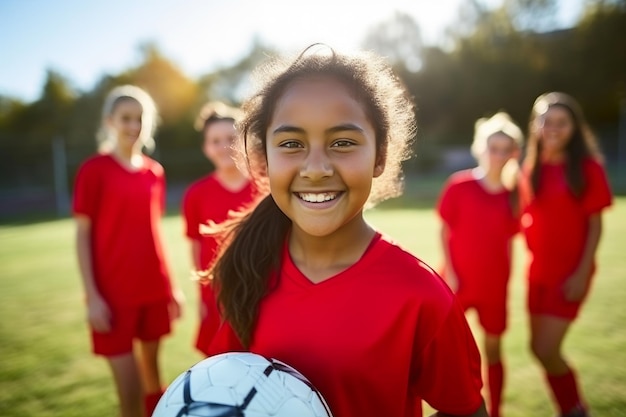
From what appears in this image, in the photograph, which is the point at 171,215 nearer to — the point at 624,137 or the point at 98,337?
the point at 98,337

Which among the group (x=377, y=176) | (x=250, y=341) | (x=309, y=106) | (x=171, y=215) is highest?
(x=309, y=106)

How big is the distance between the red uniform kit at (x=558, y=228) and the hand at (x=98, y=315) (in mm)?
2771

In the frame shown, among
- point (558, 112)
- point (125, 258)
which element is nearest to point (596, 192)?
point (558, 112)

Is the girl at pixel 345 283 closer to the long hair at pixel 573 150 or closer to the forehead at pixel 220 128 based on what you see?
the forehead at pixel 220 128

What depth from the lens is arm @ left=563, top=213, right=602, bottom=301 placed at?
3.08 metres

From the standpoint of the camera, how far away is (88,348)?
4656 mm

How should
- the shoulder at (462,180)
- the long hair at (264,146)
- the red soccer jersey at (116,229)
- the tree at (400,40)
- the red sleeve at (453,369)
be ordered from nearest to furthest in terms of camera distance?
the red sleeve at (453,369) < the long hair at (264,146) < the red soccer jersey at (116,229) < the shoulder at (462,180) < the tree at (400,40)

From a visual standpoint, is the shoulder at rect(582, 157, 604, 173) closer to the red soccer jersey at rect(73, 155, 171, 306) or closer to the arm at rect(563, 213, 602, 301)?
the arm at rect(563, 213, 602, 301)

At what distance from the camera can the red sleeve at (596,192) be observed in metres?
3.10

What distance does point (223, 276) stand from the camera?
177 centimetres

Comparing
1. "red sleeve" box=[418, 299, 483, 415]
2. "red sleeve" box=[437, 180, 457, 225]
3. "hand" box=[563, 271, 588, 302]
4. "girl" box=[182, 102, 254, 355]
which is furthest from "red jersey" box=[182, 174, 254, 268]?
"hand" box=[563, 271, 588, 302]

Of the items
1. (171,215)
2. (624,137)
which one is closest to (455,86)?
(624,137)

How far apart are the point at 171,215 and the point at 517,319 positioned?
13.8 meters

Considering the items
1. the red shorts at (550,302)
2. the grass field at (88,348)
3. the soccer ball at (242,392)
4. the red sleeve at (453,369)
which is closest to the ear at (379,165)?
the red sleeve at (453,369)
